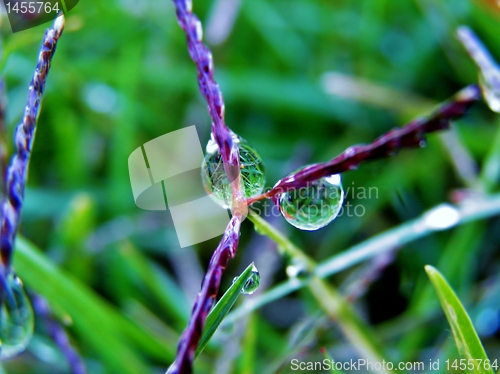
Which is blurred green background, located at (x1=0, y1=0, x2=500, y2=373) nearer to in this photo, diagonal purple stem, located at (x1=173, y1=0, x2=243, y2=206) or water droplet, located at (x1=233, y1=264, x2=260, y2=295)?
water droplet, located at (x1=233, y1=264, x2=260, y2=295)

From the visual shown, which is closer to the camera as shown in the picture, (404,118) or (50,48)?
(50,48)

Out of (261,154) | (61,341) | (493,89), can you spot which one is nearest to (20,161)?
(61,341)

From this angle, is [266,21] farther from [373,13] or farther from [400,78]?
[400,78]

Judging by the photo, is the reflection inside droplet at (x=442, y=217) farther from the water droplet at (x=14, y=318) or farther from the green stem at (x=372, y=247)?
the water droplet at (x=14, y=318)

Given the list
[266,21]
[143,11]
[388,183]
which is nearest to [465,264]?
[388,183]

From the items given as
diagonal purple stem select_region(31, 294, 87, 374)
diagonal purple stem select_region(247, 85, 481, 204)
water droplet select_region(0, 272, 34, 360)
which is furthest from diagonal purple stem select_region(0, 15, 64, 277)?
diagonal purple stem select_region(31, 294, 87, 374)

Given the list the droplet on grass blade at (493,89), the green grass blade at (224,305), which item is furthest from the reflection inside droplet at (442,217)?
the green grass blade at (224,305)

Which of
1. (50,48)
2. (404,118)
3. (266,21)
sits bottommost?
(404,118)
